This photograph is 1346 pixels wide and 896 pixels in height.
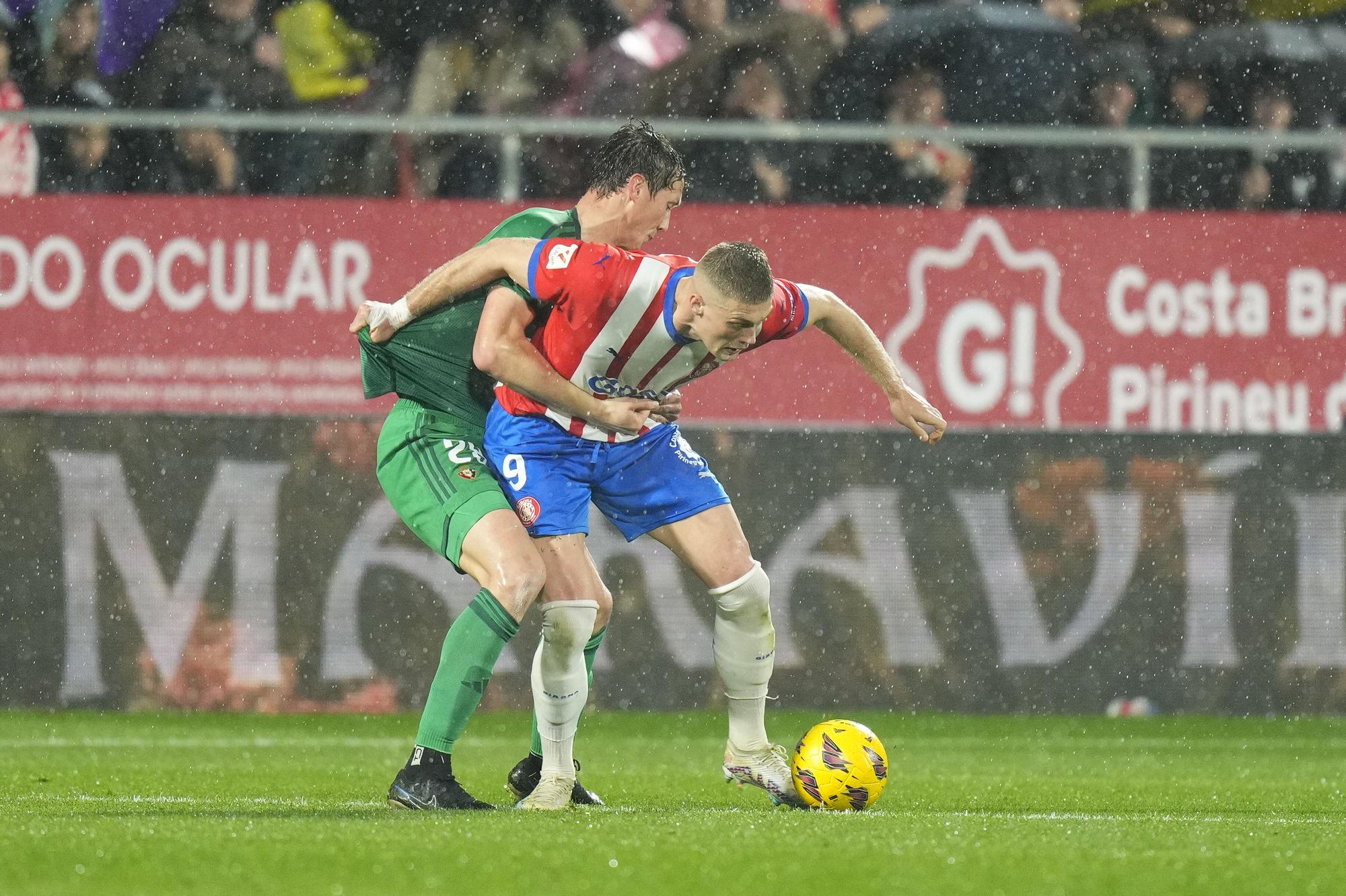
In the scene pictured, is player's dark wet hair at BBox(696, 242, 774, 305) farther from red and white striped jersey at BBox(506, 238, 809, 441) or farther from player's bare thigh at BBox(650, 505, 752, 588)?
player's bare thigh at BBox(650, 505, 752, 588)

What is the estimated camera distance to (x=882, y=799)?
6047mm

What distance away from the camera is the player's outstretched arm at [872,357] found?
573 centimetres

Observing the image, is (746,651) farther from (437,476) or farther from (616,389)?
(437,476)

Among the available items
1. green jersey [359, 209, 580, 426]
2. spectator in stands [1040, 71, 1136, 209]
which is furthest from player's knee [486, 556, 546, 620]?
spectator in stands [1040, 71, 1136, 209]

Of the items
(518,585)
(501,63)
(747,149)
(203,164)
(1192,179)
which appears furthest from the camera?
(501,63)

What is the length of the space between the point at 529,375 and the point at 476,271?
0.39 metres

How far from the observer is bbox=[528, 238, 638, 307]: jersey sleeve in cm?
541

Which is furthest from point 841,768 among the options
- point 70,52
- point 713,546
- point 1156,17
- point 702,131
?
point 1156,17

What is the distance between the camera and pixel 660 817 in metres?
5.28

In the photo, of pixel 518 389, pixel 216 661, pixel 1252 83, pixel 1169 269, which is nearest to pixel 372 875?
pixel 518 389

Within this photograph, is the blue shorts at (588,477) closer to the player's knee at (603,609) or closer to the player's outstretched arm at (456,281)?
the player's knee at (603,609)

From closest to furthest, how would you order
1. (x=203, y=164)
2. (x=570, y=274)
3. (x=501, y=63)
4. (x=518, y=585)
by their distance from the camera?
(x=518, y=585) → (x=570, y=274) → (x=203, y=164) → (x=501, y=63)

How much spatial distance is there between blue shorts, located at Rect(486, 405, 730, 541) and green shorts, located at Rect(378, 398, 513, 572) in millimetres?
83

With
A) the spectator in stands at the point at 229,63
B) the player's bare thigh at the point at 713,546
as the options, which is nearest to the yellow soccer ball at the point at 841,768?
the player's bare thigh at the point at 713,546
